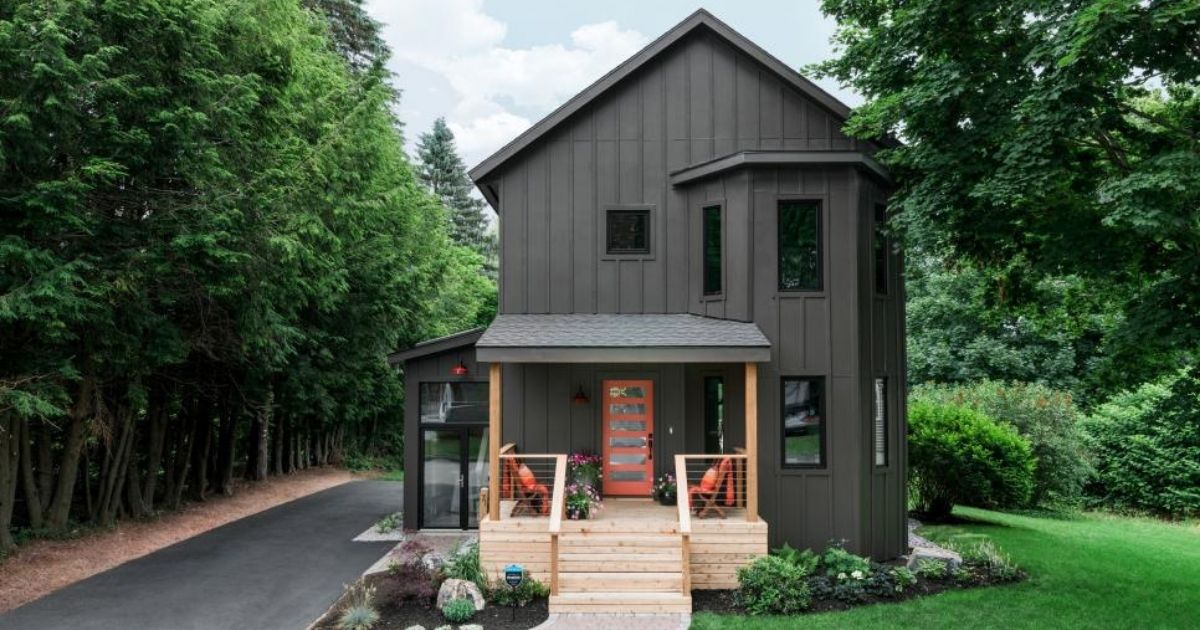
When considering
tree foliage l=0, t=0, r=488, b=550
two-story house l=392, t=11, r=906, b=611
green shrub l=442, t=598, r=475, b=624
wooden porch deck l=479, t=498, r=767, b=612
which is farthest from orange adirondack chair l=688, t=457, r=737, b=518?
tree foliage l=0, t=0, r=488, b=550

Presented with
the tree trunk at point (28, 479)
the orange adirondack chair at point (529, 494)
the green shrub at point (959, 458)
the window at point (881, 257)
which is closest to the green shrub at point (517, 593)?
the orange adirondack chair at point (529, 494)

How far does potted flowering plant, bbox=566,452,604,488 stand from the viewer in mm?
11125

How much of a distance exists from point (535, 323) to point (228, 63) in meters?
6.60

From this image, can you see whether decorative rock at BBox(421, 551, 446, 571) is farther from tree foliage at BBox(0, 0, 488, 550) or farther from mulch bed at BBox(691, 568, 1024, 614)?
tree foliage at BBox(0, 0, 488, 550)

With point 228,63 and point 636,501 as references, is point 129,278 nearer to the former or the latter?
point 228,63

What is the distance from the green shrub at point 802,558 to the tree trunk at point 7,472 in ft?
37.4

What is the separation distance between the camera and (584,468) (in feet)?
36.5

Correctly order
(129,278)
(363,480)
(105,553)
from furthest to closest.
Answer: (363,480), (105,553), (129,278)

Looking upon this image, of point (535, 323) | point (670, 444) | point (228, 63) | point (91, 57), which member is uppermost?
point (228, 63)

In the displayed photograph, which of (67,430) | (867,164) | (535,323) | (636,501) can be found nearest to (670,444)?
(636,501)

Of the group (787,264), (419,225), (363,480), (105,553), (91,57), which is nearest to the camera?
(91,57)

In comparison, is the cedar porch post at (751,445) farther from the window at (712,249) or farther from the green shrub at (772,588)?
the window at (712,249)

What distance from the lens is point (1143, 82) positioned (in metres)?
8.35

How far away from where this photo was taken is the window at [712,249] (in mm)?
11539
